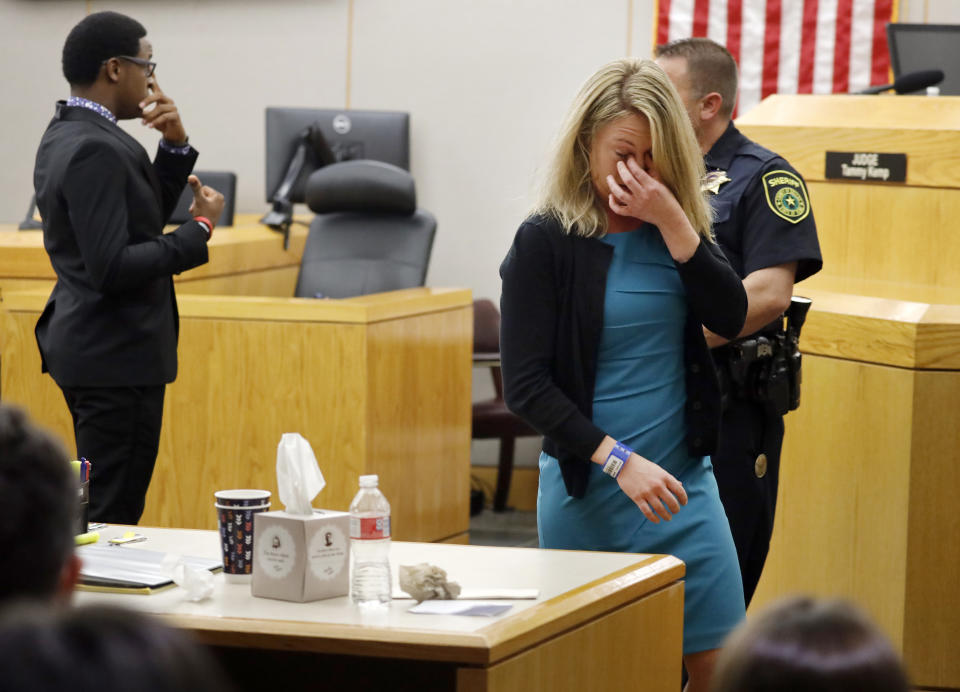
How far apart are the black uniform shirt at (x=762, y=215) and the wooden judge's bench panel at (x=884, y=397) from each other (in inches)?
18.2

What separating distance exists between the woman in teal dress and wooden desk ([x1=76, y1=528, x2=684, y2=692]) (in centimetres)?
15

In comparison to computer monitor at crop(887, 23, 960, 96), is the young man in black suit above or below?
below

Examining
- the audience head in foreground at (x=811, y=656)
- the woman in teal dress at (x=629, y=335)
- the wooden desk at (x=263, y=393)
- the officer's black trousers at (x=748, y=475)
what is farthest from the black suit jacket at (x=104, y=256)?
the audience head in foreground at (x=811, y=656)

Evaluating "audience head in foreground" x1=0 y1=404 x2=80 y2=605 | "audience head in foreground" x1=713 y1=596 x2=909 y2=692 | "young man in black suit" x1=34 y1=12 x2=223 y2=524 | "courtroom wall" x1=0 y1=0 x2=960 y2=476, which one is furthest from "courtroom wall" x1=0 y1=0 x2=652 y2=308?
"audience head in foreground" x1=713 y1=596 x2=909 y2=692

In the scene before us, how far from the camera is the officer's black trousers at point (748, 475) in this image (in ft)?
8.82

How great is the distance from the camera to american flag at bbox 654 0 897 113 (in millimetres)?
6090

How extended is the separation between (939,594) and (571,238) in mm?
1420

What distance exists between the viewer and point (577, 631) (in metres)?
1.81

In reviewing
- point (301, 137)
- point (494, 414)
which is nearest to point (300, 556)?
point (494, 414)

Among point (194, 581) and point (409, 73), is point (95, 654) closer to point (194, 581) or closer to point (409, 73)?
point (194, 581)

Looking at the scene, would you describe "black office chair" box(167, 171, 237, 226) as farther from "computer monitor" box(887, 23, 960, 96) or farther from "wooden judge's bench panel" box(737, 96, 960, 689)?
"wooden judge's bench panel" box(737, 96, 960, 689)

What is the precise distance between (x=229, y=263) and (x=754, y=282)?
306 cm

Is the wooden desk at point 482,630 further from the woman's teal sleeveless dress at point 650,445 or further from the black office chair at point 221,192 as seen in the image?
the black office chair at point 221,192

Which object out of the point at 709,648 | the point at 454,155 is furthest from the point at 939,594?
the point at 454,155
